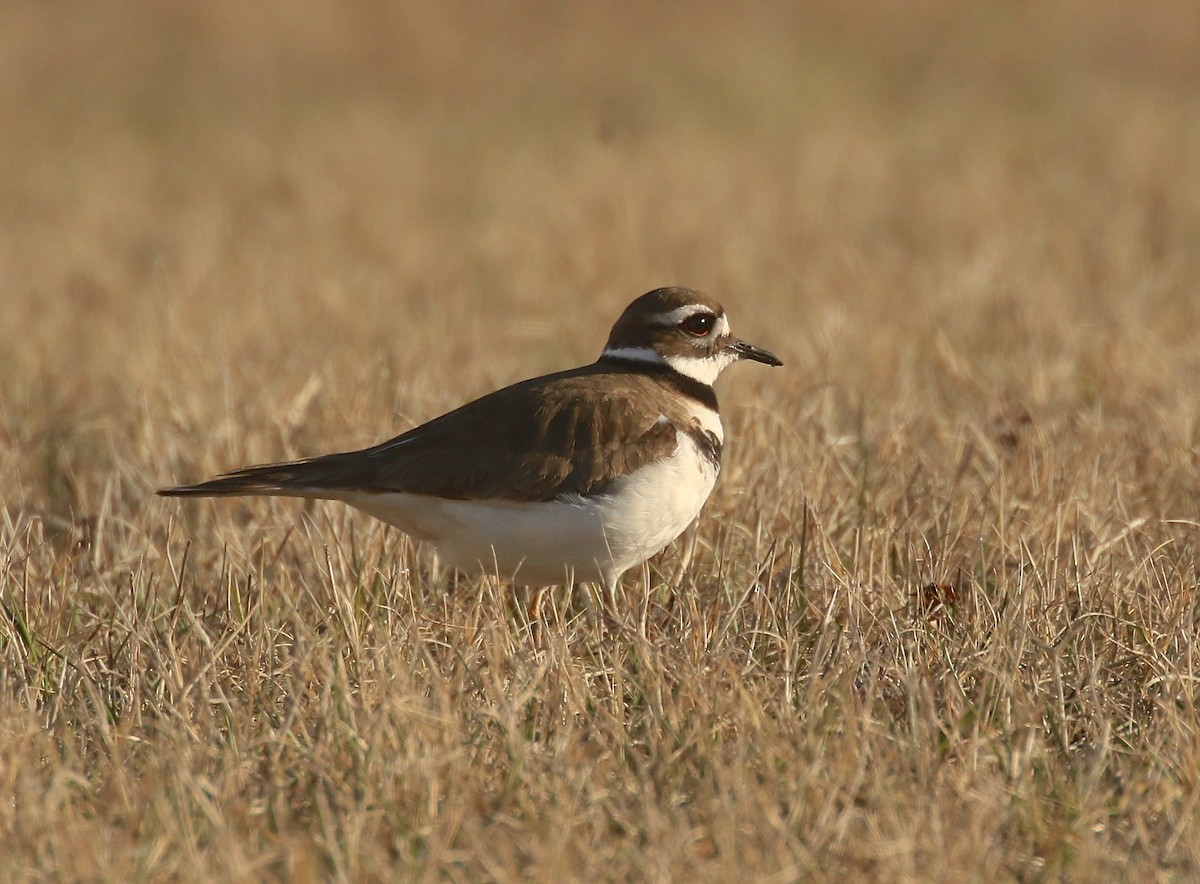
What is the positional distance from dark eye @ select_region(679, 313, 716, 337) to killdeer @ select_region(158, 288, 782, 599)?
19.5 inches

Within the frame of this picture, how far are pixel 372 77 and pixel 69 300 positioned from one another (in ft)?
34.8

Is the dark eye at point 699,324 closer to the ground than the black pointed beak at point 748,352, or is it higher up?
higher up

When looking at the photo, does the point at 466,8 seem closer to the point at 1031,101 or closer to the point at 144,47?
the point at 144,47

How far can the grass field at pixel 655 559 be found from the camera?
3.64 meters

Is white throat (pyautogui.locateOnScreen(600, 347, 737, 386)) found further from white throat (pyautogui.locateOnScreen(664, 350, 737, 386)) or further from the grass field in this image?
the grass field

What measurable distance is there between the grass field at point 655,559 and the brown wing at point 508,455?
29cm

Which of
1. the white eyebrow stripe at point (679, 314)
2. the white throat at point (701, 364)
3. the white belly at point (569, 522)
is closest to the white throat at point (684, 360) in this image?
the white throat at point (701, 364)

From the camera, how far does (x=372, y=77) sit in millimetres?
20516

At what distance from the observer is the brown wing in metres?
5.05

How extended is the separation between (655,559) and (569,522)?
0.78 meters

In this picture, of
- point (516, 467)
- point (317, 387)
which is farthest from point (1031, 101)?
point (516, 467)

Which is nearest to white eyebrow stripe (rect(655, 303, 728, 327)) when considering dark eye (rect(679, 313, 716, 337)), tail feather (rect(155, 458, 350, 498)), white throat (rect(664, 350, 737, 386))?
dark eye (rect(679, 313, 716, 337))

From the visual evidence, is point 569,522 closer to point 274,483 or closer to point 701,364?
point 274,483

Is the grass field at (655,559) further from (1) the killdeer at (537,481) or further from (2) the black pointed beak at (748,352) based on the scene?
(2) the black pointed beak at (748,352)
